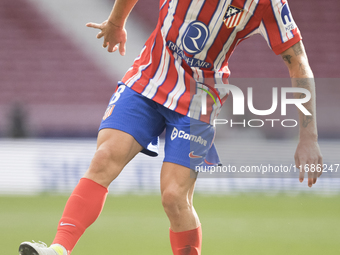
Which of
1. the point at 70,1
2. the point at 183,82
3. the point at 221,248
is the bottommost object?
the point at 221,248

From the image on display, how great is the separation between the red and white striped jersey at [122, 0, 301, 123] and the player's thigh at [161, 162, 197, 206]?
22 cm

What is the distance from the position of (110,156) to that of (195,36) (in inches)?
22.3

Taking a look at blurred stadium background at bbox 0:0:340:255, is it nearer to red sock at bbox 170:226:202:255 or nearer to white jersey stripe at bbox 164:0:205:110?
red sock at bbox 170:226:202:255

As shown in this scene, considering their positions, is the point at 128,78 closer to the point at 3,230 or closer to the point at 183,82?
the point at 183,82

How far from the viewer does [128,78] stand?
178 centimetres

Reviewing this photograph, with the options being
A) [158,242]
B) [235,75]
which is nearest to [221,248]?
[158,242]

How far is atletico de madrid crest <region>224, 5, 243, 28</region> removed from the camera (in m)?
1.63

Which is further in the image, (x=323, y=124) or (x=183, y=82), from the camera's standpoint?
(x=323, y=124)

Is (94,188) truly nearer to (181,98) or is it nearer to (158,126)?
(158,126)

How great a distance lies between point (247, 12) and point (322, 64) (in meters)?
5.55

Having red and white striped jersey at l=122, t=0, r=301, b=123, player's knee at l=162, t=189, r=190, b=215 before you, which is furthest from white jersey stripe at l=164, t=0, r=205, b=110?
player's knee at l=162, t=189, r=190, b=215

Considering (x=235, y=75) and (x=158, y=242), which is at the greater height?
(x=235, y=75)

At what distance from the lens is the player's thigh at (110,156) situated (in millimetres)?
1531

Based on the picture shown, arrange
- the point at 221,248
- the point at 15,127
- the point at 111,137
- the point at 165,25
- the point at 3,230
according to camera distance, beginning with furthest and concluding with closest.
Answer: the point at 15,127 → the point at 3,230 → the point at 221,248 → the point at 165,25 → the point at 111,137
